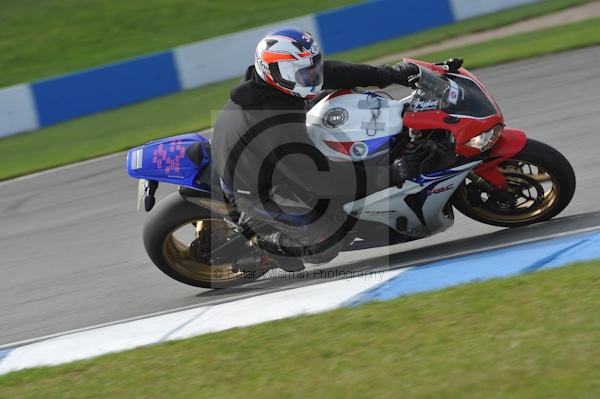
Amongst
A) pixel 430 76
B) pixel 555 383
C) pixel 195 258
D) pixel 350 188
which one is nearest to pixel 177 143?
pixel 195 258

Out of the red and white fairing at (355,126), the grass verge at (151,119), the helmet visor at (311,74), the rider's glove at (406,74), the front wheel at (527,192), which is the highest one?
the helmet visor at (311,74)

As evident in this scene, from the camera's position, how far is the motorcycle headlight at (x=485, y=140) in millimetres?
5664

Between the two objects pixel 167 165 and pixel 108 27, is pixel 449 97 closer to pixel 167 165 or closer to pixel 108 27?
pixel 167 165

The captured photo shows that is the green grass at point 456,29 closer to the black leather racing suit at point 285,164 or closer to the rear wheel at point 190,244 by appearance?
the rear wheel at point 190,244

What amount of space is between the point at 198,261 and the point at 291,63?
1690 mm

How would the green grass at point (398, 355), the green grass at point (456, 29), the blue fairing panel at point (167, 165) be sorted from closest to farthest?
the green grass at point (398, 355)
the blue fairing panel at point (167, 165)
the green grass at point (456, 29)

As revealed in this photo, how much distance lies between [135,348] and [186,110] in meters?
9.15

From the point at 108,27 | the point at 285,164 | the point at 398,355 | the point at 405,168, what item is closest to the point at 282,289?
the point at 285,164

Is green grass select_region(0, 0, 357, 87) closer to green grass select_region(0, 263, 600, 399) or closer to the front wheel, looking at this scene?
the front wheel

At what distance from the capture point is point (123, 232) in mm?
8180

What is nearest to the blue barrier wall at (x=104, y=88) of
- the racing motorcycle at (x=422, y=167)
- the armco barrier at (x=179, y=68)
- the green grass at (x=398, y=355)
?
the armco barrier at (x=179, y=68)

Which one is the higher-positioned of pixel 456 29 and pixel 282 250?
pixel 282 250

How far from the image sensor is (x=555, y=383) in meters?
3.66

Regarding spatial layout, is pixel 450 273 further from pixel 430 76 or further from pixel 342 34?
pixel 342 34
